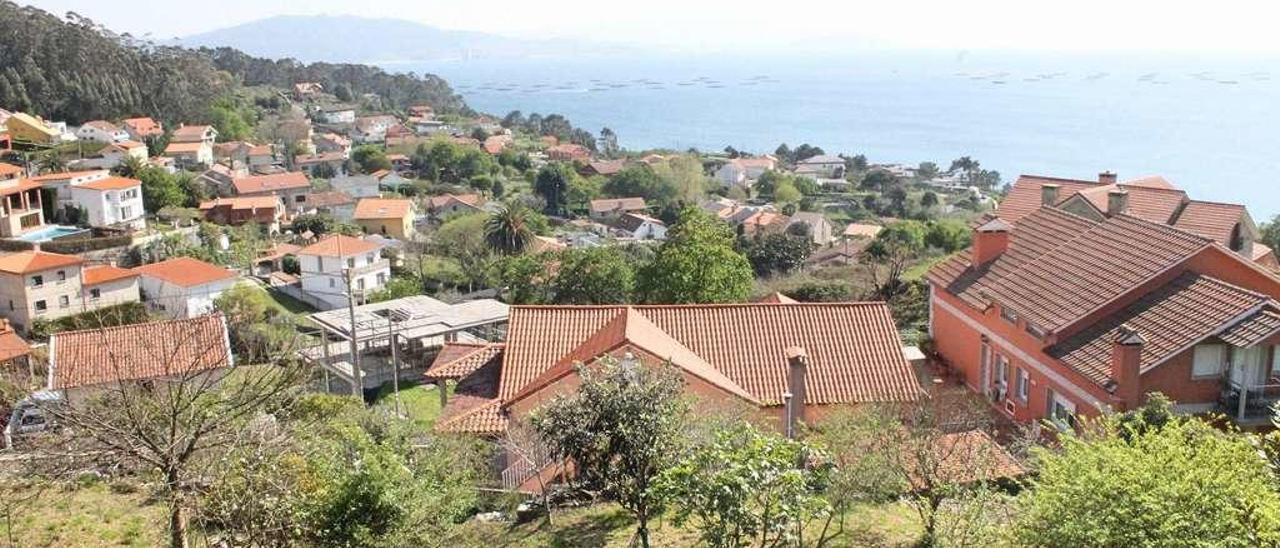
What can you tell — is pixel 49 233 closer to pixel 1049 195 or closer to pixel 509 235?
pixel 509 235

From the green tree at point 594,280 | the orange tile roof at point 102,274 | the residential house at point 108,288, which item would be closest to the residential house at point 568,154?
the orange tile roof at point 102,274

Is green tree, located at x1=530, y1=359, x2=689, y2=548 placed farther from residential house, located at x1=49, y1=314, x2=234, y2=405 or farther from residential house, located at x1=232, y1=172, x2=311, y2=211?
residential house, located at x1=232, y1=172, x2=311, y2=211

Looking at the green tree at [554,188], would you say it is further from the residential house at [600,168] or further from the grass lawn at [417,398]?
the grass lawn at [417,398]

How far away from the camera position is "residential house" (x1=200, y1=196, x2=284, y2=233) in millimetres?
58781

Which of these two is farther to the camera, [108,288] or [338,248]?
[338,248]

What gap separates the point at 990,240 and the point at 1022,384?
4.24 m

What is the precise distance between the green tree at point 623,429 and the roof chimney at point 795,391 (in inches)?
227

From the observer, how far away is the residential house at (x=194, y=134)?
79.2m

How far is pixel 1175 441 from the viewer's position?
9.43 m

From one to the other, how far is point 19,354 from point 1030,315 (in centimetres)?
2732

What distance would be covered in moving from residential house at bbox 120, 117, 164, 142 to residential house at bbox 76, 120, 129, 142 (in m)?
1.35

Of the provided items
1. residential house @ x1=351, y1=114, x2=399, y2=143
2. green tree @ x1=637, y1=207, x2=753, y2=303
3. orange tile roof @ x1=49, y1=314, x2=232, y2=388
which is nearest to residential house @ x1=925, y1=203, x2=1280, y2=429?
green tree @ x1=637, y1=207, x2=753, y2=303

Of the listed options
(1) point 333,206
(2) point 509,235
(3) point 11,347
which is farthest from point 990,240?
(1) point 333,206

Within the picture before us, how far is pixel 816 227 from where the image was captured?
2815 inches
